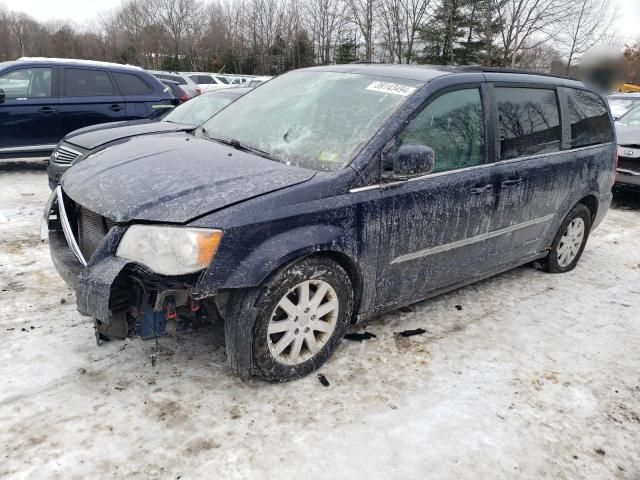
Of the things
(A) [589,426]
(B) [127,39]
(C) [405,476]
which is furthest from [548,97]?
(B) [127,39]

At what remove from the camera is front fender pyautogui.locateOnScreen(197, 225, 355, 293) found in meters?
2.53

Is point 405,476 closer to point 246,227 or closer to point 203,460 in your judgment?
point 203,460

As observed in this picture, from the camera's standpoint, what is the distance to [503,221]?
3.96 metres

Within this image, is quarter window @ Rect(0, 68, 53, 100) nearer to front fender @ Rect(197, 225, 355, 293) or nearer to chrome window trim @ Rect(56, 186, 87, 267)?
chrome window trim @ Rect(56, 186, 87, 267)

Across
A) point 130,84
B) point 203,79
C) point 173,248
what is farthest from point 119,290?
point 203,79

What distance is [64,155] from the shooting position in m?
5.84

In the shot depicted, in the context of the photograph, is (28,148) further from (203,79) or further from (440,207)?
(203,79)

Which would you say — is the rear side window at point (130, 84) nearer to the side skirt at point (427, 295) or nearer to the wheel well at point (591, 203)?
the side skirt at point (427, 295)

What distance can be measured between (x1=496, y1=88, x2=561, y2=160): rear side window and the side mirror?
104cm

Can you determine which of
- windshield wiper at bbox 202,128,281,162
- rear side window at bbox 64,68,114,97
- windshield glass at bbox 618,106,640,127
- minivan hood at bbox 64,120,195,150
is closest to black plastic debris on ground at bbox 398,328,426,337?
windshield wiper at bbox 202,128,281,162

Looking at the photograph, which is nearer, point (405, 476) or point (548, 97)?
point (405, 476)

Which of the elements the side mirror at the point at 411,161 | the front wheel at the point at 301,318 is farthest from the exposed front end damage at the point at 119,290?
the side mirror at the point at 411,161

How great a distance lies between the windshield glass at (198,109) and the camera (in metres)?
7.09

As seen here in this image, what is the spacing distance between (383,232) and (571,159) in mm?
2255
